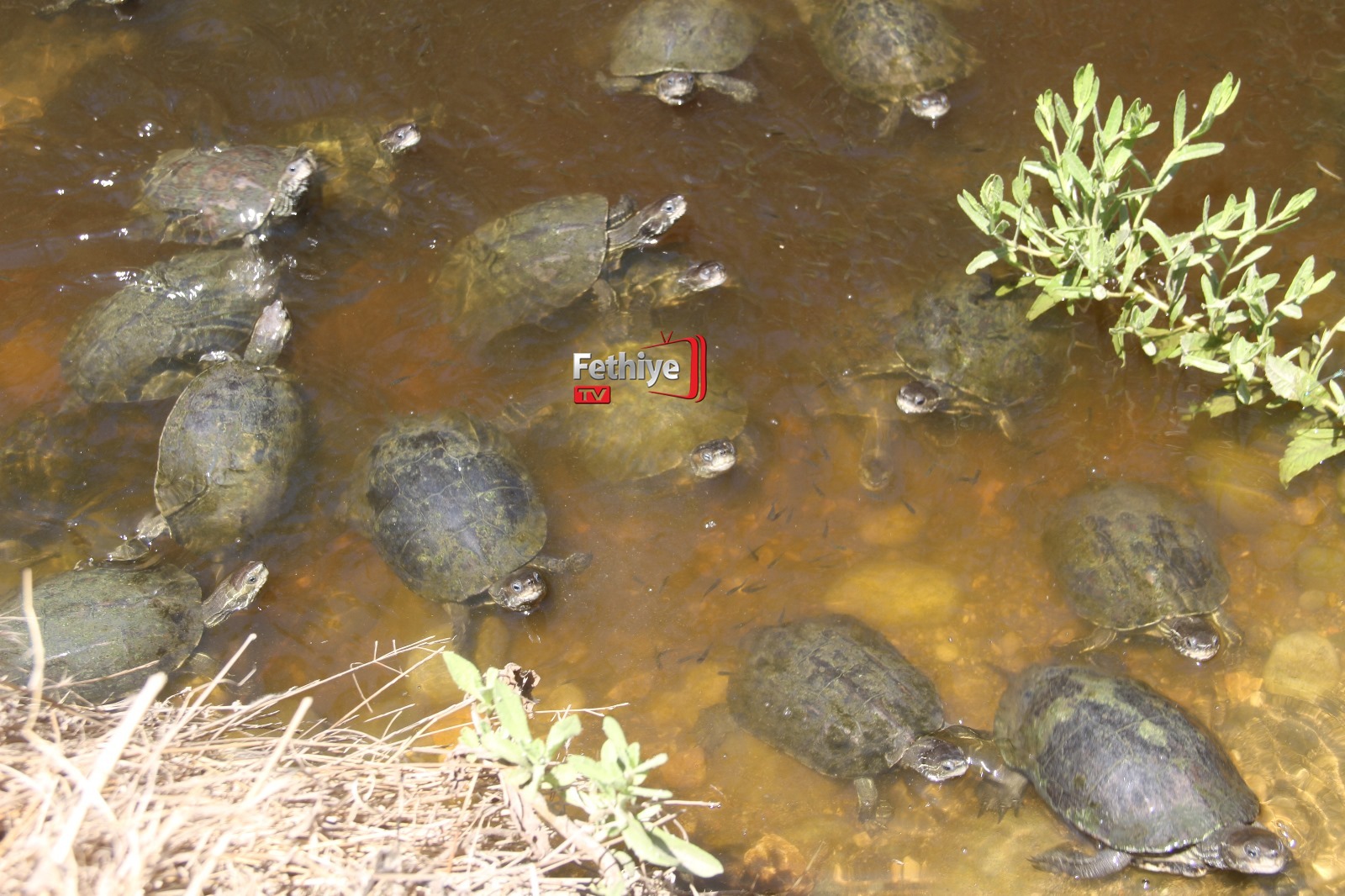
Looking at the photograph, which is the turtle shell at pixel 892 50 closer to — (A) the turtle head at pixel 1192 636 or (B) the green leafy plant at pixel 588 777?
(A) the turtle head at pixel 1192 636

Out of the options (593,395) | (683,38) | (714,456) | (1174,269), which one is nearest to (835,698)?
Result: (714,456)

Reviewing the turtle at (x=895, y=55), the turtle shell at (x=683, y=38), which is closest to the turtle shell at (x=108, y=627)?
the turtle shell at (x=683, y=38)

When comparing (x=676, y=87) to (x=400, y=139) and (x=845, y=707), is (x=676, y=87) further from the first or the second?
(x=845, y=707)

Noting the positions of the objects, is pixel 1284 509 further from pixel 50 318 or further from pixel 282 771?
pixel 50 318

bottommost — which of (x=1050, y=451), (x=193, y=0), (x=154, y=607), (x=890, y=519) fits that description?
(x=154, y=607)

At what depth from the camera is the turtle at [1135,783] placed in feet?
12.0

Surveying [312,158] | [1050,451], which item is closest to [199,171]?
[312,158]

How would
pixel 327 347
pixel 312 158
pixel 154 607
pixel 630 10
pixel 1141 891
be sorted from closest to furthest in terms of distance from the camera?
1. pixel 1141 891
2. pixel 154 607
3. pixel 327 347
4. pixel 312 158
5. pixel 630 10

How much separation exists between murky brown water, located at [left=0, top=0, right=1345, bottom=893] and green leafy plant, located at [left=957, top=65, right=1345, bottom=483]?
389 millimetres

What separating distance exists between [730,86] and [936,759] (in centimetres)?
447

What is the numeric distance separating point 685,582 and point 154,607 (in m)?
2.63

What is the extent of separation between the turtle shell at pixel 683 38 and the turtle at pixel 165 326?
2.84m

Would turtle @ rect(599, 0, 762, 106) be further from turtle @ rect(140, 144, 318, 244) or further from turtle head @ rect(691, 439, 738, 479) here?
turtle head @ rect(691, 439, 738, 479)

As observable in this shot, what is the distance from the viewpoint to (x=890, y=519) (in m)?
4.68
